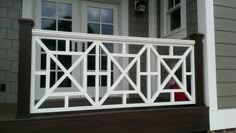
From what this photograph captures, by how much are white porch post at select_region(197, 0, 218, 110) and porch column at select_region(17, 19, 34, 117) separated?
224cm

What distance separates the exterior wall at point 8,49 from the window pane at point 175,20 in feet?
9.14

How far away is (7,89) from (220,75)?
329 cm

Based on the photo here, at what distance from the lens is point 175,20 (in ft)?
13.7

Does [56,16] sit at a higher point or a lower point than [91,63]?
higher

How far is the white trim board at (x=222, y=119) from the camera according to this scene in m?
3.01

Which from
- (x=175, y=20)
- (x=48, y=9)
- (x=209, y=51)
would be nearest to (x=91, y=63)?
(x=48, y=9)

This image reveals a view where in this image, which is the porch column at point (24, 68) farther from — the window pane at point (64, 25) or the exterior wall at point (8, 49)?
the window pane at point (64, 25)

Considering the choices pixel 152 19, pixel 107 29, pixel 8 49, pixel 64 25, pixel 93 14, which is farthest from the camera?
pixel 152 19

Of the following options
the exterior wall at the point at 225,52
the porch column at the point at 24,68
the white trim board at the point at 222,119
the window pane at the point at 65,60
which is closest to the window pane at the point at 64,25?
the window pane at the point at 65,60

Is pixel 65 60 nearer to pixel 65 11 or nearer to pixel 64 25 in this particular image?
pixel 64 25

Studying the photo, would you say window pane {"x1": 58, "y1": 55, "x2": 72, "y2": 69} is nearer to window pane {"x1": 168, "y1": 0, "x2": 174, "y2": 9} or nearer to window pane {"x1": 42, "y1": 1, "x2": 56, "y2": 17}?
window pane {"x1": 42, "y1": 1, "x2": 56, "y2": 17}

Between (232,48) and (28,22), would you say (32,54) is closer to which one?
(28,22)

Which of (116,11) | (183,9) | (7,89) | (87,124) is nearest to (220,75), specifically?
(183,9)

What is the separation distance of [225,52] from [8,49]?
3.37 m
